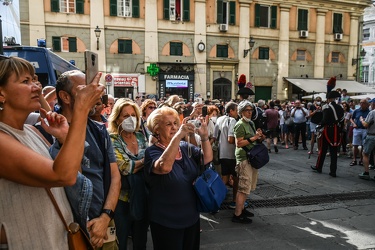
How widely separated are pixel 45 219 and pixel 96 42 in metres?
22.2

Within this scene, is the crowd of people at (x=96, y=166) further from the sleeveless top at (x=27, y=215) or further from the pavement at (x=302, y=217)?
the pavement at (x=302, y=217)

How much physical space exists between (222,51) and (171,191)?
23.5 meters

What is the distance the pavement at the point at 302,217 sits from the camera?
412 centimetres

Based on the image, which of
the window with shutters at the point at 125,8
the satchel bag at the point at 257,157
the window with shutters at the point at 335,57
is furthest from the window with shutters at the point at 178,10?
the satchel bag at the point at 257,157

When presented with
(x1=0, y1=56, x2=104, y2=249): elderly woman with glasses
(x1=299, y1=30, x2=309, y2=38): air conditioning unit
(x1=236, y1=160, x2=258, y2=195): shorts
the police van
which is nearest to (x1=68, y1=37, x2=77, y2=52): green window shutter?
the police van

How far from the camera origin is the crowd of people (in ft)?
4.61

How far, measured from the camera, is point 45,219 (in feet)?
4.93

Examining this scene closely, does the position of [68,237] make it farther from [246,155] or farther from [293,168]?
[293,168]

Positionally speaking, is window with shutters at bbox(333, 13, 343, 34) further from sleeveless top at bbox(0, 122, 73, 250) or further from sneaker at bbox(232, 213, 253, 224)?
sleeveless top at bbox(0, 122, 73, 250)

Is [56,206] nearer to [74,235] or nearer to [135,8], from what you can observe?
[74,235]

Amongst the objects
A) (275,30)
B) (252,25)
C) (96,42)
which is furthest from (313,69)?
(96,42)

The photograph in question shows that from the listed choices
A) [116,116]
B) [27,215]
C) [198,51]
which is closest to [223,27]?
[198,51]

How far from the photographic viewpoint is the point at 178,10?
23.7 m

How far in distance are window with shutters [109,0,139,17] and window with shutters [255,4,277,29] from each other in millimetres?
10215
